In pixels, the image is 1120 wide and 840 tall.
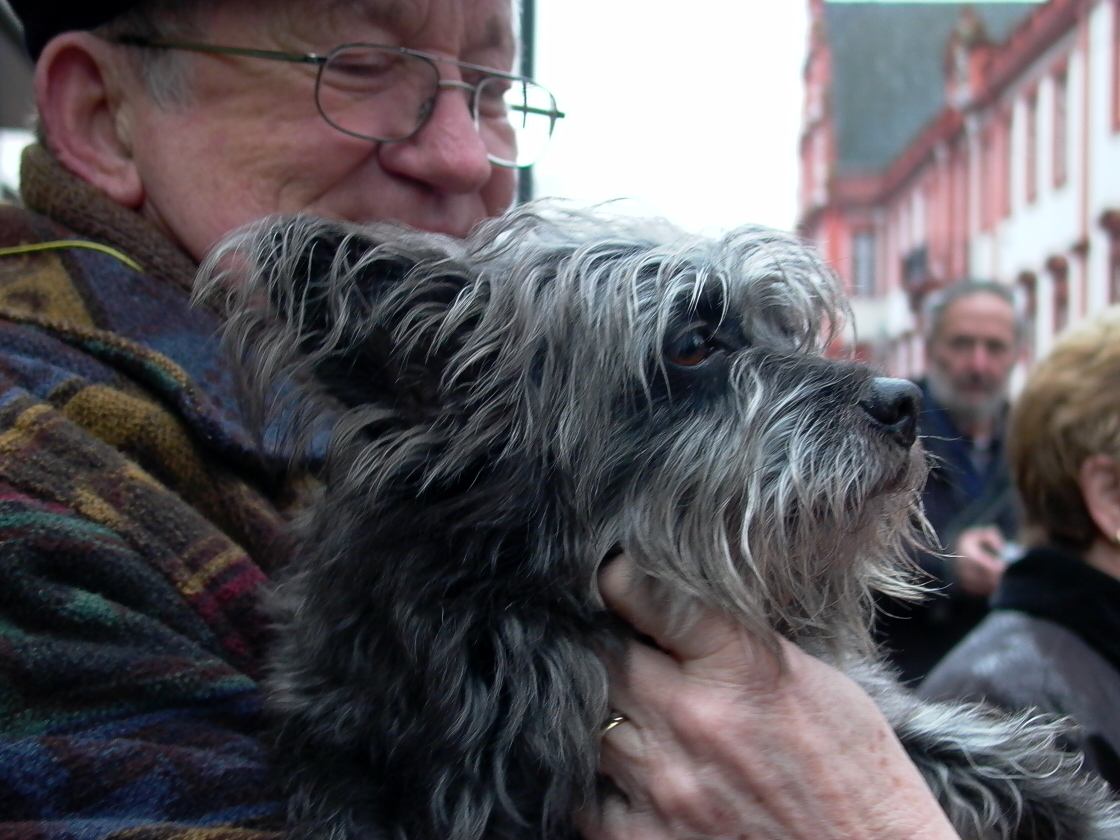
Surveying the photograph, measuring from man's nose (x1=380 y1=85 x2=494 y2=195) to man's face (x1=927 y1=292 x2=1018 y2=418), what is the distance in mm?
3409

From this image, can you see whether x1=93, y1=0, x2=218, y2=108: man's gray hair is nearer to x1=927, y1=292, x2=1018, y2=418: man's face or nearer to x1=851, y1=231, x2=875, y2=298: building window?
x1=927, y1=292, x2=1018, y2=418: man's face

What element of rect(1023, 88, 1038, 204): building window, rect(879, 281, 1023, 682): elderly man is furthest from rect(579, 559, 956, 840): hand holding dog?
rect(1023, 88, 1038, 204): building window

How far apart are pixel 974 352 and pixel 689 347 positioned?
392cm

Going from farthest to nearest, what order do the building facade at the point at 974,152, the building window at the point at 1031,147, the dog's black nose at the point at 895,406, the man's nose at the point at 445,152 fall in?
the building window at the point at 1031,147
the building facade at the point at 974,152
the man's nose at the point at 445,152
the dog's black nose at the point at 895,406

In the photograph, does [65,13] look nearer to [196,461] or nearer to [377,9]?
[377,9]

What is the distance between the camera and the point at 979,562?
13.1 ft

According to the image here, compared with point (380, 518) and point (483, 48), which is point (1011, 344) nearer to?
point (483, 48)

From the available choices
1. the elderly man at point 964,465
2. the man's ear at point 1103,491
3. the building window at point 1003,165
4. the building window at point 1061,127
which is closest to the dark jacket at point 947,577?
the elderly man at point 964,465

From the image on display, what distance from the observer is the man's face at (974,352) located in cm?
500

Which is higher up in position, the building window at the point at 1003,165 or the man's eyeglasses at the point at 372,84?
the building window at the point at 1003,165

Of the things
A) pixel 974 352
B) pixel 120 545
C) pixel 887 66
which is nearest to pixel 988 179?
pixel 887 66

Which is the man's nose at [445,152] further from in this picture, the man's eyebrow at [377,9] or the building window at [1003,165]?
the building window at [1003,165]

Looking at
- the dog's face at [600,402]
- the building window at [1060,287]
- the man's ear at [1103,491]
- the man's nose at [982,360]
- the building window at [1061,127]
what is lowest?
the man's ear at [1103,491]

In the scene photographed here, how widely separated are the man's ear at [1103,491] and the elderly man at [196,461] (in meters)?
1.49
